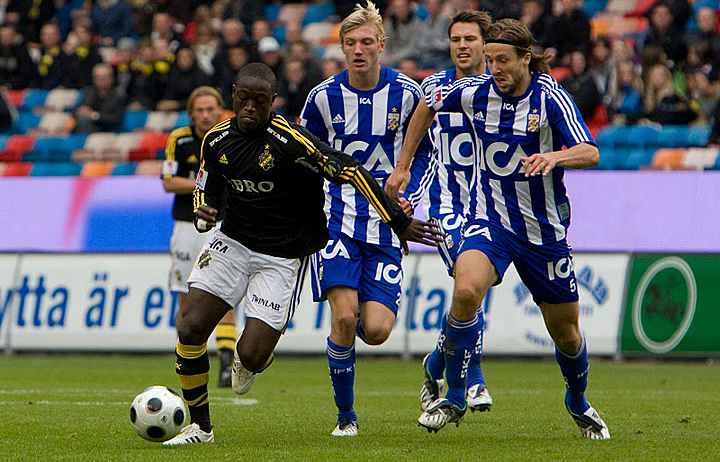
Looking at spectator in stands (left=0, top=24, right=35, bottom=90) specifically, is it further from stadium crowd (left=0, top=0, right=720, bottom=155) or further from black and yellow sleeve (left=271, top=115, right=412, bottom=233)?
black and yellow sleeve (left=271, top=115, right=412, bottom=233)

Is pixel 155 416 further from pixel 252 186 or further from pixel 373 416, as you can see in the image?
pixel 373 416

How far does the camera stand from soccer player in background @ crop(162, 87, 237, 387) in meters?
11.0

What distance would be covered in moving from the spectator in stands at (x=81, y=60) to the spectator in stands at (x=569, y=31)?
27.0ft

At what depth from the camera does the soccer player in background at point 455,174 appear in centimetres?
879

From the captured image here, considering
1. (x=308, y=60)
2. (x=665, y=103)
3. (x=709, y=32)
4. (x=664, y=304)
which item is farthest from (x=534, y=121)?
(x=308, y=60)

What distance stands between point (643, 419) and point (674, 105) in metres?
8.43

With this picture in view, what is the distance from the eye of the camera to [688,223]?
14336 millimetres

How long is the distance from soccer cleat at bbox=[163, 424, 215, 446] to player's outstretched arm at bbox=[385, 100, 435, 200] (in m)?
1.83

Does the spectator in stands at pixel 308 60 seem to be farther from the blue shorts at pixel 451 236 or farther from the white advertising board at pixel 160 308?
the blue shorts at pixel 451 236

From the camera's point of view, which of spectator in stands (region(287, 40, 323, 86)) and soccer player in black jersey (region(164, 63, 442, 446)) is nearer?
soccer player in black jersey (region(164, 63, 442, 446))

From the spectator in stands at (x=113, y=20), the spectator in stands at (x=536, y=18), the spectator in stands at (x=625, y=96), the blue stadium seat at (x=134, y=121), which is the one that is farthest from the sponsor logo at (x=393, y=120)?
the spectator in stands at (x=113, y=20)

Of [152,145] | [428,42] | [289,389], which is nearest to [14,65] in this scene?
[152,145]

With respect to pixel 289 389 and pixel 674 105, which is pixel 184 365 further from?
pixel 674 105

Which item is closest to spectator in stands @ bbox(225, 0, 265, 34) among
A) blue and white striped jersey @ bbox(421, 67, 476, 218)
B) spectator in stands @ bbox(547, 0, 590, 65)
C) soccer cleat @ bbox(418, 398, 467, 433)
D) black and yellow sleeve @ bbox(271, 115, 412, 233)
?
spectator in stands @ bbox(547, 0, 590, 65)
